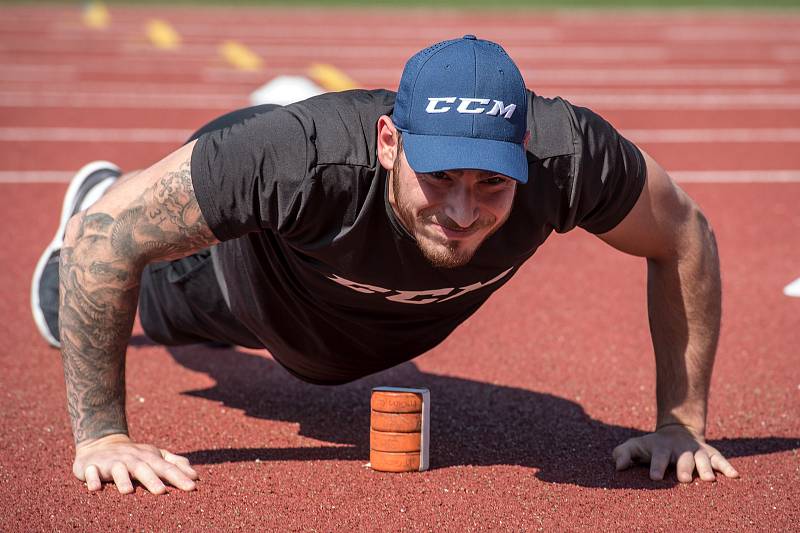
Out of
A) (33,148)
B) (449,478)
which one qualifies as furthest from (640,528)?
(33,148)

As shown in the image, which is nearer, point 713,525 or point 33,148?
point 713,525

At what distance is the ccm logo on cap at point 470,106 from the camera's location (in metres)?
3.00

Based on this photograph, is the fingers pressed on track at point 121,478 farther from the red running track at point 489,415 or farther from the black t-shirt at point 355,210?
the black t-shirt at point 355,210

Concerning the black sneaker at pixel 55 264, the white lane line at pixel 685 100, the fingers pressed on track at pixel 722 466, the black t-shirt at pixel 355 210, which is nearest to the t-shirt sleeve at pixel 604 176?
the black t-shirt at pixel 355 210

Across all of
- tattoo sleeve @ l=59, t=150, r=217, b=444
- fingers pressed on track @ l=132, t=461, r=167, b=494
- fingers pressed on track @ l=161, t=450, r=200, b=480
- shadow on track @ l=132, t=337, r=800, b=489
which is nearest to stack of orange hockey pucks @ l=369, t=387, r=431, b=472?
shadow on track @ l=132, t=337, r=800, b=489

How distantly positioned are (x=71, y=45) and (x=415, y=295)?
48.2 ft

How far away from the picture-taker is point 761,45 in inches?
669

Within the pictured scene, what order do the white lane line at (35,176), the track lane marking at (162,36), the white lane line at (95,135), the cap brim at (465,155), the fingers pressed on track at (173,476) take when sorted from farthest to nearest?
1. the track lane marking at (162,36)
2. the white lane line at (95,135)
3. the white lane line at (35,176)
4. the fingers pressed on track at (173,476)
5. the cap brim at (465,155)

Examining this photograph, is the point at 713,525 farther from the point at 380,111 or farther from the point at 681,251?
the point at 380,111

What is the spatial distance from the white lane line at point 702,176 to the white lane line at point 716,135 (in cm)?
138

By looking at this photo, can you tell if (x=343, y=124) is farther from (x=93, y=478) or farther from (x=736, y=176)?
(x=736, y=176)

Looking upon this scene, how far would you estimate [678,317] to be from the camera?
3.70 m

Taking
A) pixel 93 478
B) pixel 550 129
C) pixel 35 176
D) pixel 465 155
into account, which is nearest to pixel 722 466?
pixel 550 129

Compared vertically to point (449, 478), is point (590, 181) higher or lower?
higher
